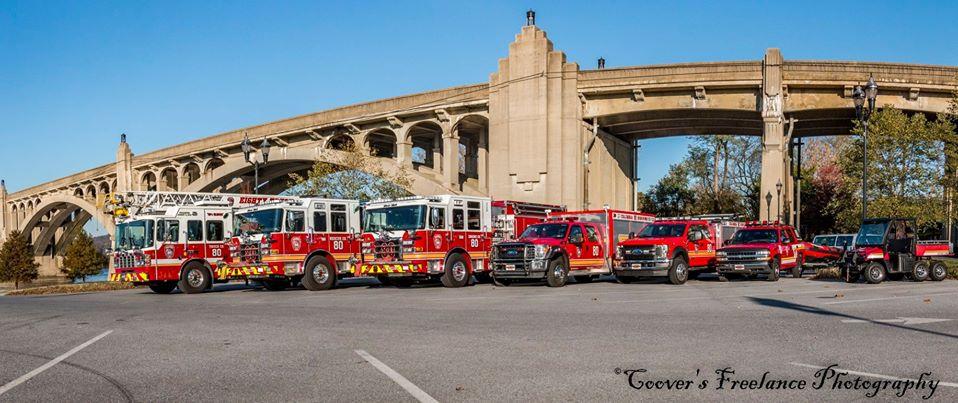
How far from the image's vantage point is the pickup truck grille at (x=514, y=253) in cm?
2291

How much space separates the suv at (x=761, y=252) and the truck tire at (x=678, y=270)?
4.97ft

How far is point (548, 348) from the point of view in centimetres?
973

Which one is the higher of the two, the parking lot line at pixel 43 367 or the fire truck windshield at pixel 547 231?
the fire truck windshield at pixel 547 231

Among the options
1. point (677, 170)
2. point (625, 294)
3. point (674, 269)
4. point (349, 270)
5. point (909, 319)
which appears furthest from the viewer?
point (677, 170)

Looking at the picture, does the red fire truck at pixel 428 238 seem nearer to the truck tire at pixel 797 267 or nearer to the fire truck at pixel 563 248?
the fire truck at pixel 563 248

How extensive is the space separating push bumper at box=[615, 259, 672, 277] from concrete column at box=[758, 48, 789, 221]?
13.5 meters

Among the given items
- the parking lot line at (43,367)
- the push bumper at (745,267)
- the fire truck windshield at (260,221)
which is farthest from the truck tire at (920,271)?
the parking lot line at (43,367)

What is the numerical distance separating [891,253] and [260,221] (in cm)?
1782

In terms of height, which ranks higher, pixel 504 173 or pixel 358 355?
pixel 504 173

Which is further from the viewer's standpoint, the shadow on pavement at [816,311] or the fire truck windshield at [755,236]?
the fire truck windshield at [755,236]

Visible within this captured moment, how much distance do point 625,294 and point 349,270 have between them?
9.83 metres

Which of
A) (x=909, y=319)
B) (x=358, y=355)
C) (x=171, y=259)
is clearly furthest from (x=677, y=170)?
(x=358, y=355)

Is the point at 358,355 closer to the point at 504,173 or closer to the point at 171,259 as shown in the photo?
the point at 171,259

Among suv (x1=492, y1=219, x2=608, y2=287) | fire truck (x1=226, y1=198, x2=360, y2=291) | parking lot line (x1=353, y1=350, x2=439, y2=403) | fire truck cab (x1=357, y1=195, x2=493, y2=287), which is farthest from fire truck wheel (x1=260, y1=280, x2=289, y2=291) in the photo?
parking lot line (x1=353, y1=350, x2=439, y2=403)
